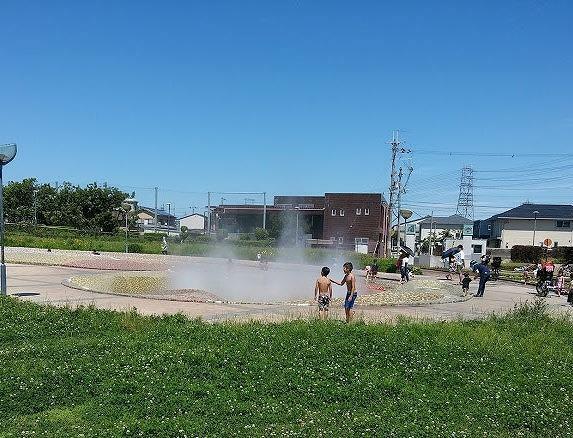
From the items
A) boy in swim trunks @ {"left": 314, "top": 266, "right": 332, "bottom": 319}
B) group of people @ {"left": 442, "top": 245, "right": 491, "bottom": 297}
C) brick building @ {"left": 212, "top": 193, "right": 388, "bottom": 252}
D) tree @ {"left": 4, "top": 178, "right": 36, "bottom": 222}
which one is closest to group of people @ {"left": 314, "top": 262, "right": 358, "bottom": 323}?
boy in swim trunks @ {"left": 314, "top": 266, "right": 332, "bottom": 319}

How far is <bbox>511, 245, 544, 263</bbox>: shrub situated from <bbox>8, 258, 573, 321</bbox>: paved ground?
31.5 meters

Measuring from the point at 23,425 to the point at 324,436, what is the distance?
3.03 meters

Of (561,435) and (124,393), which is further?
(124,393)

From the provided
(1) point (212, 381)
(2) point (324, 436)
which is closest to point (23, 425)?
(1) point (212, 381)

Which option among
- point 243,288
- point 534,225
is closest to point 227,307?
point 243,288

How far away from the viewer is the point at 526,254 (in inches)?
2029

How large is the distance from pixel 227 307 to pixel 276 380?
7.63 metres

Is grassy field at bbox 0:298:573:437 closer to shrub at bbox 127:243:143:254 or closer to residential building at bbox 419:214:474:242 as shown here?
shrub at bbox 127:243:143:254

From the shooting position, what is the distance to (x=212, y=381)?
688cm

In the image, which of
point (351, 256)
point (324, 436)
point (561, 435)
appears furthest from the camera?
point (351, 256)

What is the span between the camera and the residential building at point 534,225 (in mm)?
61031

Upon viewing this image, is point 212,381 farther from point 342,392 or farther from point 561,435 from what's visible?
point 561,435

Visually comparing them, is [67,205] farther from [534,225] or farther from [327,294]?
[327,294]

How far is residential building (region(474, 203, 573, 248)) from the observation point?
Result: 61.0m
